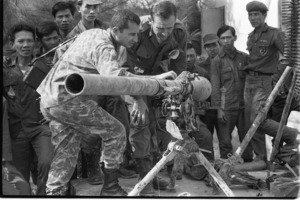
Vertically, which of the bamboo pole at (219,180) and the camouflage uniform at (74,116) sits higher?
the camouflage uniform at (74,116)

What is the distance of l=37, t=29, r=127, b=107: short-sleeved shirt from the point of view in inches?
186

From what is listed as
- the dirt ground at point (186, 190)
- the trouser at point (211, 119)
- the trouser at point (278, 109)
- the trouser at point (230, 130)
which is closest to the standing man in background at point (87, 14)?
the dirt ground at point (186, 190)

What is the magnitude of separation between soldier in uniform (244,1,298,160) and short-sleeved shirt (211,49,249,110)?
0.26ft

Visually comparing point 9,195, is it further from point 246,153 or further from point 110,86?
point 246,153

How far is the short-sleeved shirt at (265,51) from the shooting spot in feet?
20.8

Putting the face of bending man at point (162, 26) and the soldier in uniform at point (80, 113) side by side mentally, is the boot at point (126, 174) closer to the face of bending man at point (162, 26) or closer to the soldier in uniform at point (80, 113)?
the soldier in uniform at point (80, 113)

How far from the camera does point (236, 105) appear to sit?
6.45 meters

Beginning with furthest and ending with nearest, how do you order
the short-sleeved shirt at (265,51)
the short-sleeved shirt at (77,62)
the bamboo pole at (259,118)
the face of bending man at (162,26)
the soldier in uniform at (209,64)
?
the soldier in uniform at (209,64)
the short-sleeved shirt at (265,51)
the face of bending man at (162,26)
the bamboo pole at (259,118)
the short-sleeved shirt at (77,62)

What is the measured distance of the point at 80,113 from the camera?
16.1ft

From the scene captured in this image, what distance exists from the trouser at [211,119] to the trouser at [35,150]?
1.87m

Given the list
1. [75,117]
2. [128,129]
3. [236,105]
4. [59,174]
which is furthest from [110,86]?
[236,105]

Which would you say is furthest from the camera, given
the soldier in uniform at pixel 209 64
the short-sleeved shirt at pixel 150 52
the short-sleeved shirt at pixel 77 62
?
the soldier in uniform at pixel 209 64

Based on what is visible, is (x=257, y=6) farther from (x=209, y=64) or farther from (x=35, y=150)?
(x=35, y=150)

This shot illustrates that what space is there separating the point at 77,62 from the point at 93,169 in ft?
4.03
